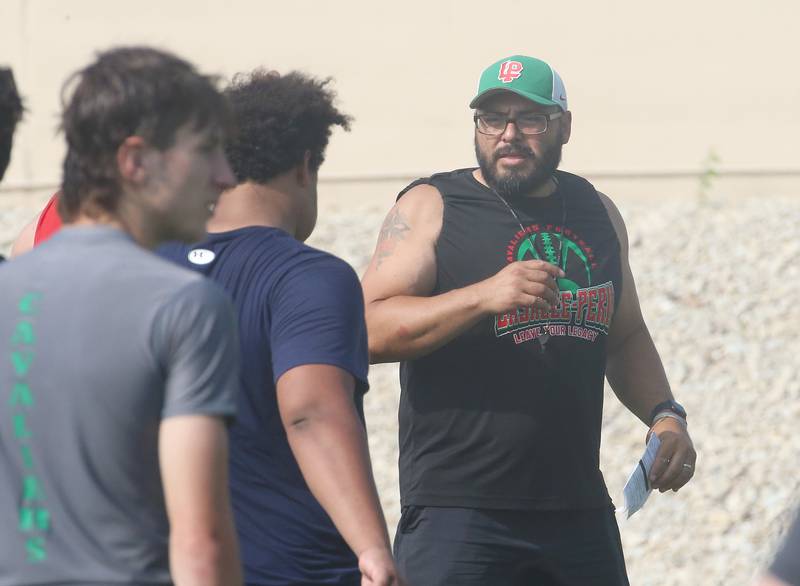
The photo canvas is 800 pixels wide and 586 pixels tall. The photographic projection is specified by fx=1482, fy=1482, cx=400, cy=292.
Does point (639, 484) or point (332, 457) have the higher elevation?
point (332, 457)

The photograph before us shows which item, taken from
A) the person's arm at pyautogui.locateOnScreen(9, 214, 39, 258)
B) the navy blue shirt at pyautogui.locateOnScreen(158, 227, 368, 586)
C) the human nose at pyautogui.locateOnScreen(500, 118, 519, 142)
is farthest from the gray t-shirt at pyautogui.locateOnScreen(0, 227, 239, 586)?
the human nose at pyautogui.locateOnScreen(500, 118, 519, 142)

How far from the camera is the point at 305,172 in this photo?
341 cm

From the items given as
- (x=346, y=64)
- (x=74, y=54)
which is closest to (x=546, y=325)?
(x=346, y=64)

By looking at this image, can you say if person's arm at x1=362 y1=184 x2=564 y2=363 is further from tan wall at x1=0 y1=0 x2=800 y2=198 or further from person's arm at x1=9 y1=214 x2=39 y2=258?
tan wall at x1=0 y1=0 x2=800 y2=198

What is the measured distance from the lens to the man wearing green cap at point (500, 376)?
4051 mm

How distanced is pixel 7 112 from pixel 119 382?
90 cm

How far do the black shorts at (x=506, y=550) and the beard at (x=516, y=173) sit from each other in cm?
93

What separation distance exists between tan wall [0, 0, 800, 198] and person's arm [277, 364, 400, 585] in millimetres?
10116

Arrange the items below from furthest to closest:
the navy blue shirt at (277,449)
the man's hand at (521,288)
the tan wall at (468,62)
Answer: the tan wall at (468,62)
the man's hand at (521,288)
the navy blue shirt at (277,449)

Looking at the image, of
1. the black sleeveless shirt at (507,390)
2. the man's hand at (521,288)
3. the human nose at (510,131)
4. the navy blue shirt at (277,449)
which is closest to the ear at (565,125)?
the human nose at (510,131)

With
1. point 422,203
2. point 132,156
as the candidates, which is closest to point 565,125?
point 422,203

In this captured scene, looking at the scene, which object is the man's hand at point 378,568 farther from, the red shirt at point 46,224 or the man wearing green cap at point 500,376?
the red shirt at point 46,224

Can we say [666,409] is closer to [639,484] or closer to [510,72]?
[639,484]

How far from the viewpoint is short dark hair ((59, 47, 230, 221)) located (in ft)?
7.53
